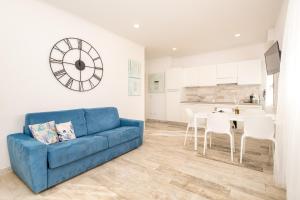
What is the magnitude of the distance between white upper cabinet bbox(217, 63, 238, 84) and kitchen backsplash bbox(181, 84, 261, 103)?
16.6 inches

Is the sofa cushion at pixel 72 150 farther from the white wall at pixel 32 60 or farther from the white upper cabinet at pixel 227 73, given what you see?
the white upper cabinet at pixel 227 73

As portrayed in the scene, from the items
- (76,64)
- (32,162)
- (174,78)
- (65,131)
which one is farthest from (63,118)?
(174,78)

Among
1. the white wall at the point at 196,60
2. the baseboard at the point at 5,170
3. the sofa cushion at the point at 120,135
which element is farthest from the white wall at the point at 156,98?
the baseboard at the point at 5,170

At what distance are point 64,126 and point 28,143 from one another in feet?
2.26

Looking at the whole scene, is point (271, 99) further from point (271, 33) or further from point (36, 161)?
point (36, 161)

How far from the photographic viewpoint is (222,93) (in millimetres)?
5453

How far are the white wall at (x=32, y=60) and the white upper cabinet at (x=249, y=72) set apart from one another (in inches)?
160

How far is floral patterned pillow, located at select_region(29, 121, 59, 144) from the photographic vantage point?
2.13 metres

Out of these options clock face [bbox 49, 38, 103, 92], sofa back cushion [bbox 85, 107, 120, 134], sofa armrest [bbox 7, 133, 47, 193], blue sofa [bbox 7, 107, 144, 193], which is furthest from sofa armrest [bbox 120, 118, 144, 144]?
sofa armrest [bbox 7, 133, 47, 193]

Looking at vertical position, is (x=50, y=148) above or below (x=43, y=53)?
below

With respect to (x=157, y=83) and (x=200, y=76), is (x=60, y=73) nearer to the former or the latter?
(x=157, y=83)

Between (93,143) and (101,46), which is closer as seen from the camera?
(93,143)

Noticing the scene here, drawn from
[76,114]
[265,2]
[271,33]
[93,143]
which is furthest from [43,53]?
[271,33]

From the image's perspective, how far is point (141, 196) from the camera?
1.72 metres
